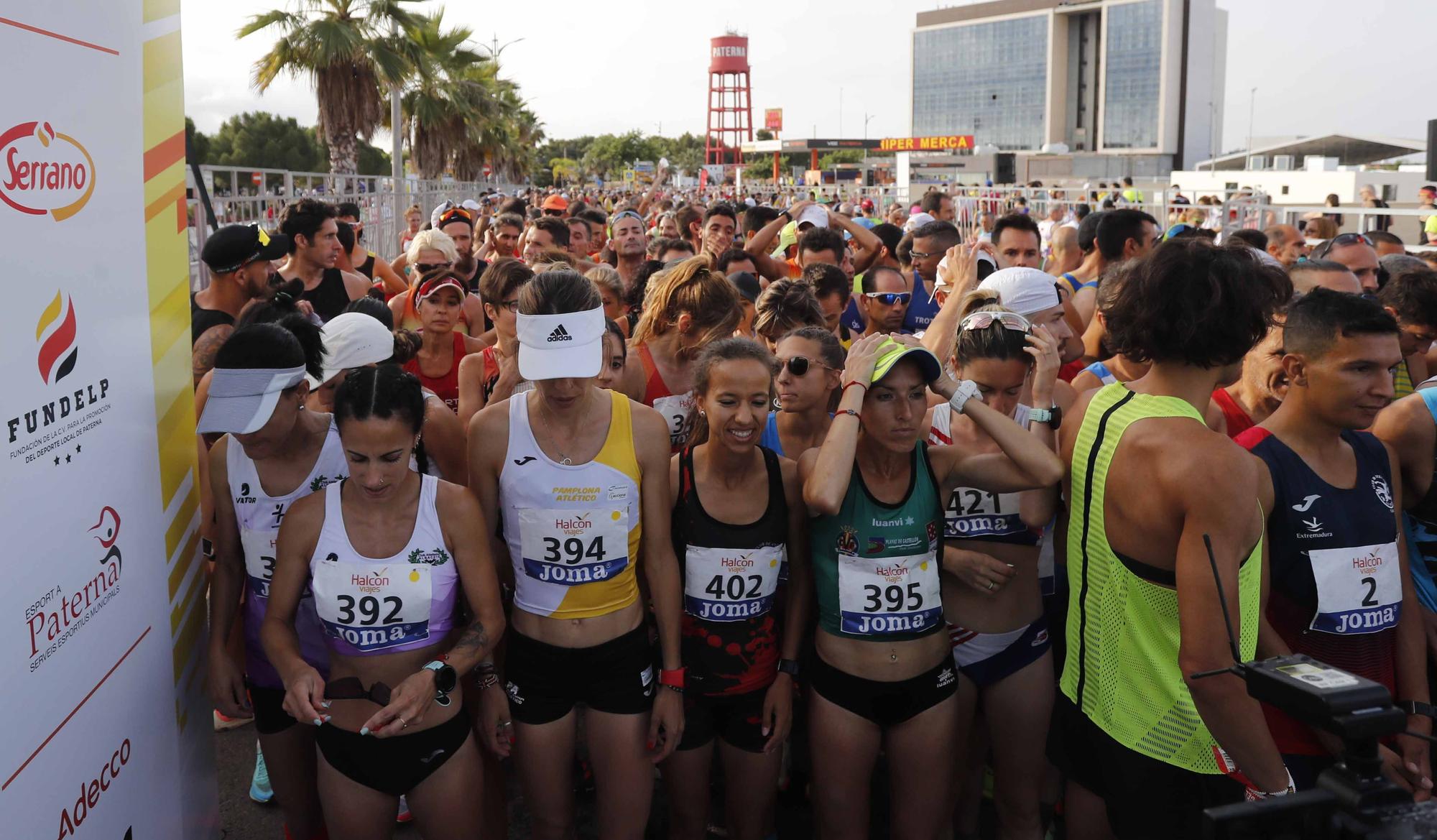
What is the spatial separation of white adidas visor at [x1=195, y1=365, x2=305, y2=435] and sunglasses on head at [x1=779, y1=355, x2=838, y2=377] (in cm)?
160

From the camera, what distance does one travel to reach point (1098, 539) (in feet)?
8.27

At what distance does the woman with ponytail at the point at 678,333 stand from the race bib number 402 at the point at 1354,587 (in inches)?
91.2

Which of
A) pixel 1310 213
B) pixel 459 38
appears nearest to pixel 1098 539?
pixel 1310 213

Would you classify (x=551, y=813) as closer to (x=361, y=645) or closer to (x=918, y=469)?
(x=361, y=645)

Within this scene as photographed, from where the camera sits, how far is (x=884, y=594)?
9.80 ft

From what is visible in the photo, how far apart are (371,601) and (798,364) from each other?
5.16ft

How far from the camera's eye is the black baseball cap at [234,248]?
4.46m

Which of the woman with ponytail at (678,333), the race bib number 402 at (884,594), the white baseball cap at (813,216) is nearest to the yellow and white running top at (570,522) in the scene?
the race bib number 402 at (884,594)

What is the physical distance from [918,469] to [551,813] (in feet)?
5.01

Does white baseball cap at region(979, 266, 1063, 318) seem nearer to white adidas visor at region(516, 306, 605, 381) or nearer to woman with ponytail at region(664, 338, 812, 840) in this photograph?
woman with ponytail at region(664, 338, 812, 840)

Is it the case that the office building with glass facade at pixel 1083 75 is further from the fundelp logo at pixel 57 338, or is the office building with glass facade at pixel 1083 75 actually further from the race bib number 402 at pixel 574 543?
the fundelp logo at pixel 57 338

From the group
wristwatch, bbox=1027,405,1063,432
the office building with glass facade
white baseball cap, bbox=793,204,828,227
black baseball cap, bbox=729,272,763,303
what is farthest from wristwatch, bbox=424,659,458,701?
the office building with glass facade

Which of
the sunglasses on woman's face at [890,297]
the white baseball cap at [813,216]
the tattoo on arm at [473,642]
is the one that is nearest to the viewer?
the tattoo on arm at [473,642]

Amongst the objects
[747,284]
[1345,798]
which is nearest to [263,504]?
[1345,798]
